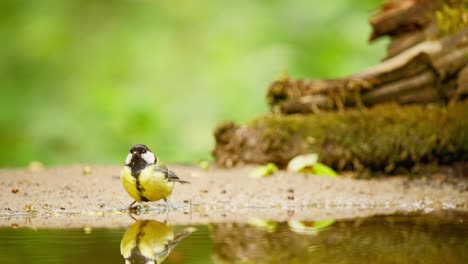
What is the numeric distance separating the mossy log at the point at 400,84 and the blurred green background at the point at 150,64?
3.27m

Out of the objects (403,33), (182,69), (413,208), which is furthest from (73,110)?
(413,208)

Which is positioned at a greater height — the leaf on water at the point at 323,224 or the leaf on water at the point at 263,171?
the leaf on water at the point at 263,171

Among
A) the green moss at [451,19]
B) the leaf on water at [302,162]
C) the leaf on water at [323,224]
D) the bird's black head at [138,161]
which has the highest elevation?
the green moss at [451,19]

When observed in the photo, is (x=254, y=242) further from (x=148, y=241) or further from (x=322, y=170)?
(x=322, y=170)

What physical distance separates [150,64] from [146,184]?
7.21 m

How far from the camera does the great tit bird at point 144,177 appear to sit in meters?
5.04

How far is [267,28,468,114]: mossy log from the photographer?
7203 millimetres

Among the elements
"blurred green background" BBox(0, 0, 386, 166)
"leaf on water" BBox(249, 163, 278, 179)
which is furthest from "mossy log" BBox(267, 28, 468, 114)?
"blurred green background" BBox(0, 0, 386, 166)

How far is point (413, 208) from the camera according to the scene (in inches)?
212

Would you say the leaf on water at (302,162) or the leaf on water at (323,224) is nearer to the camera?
the leaf on water at (323,224)

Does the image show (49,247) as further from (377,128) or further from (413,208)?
(377,128)

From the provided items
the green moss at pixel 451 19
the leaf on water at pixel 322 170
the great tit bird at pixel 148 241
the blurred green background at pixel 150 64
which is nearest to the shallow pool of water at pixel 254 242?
the great tit bird at pixel 148 241

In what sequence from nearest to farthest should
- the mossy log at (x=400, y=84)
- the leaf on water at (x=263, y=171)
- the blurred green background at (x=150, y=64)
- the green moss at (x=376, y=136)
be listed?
1. the leaf on water at (x=263, y=171)
2. the green moss at (x=376, y=136)
3. the mossy log at (x=400, y=84)
4. the blurred green background at (x=150, y=64)

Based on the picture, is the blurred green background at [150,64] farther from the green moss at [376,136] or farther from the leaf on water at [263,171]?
the leaf on water at [263,171]
